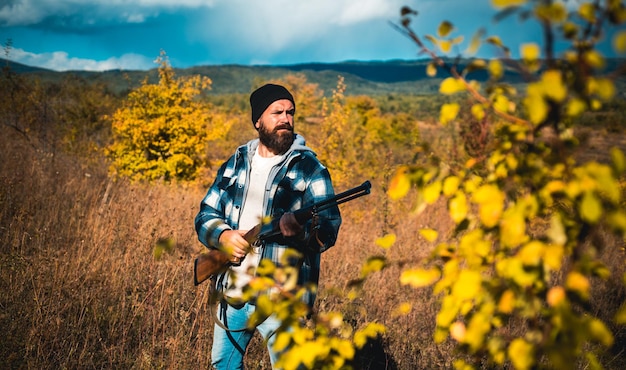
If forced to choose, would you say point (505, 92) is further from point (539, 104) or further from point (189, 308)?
point (189, 308)

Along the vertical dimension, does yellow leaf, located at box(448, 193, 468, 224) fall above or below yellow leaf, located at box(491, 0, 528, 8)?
below

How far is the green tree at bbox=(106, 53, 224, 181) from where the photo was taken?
7461 millimetres

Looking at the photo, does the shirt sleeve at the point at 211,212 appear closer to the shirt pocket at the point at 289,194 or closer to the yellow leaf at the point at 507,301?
the shirt pocket at the point at 289,194

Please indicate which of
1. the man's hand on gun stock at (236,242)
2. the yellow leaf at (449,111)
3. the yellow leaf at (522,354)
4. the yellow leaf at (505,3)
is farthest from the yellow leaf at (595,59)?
the man's hand on gun stock at (236,242)

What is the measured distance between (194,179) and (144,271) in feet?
16.4

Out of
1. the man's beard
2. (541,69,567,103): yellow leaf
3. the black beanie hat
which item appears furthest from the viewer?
the black beanie hat

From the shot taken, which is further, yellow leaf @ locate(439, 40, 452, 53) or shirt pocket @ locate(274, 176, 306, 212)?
shirt pocket @ locate(274, 176, 306, 212)

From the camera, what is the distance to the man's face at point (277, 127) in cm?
232

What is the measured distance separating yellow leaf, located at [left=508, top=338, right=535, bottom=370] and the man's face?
5.97 feet

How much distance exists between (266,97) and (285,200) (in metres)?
0.78

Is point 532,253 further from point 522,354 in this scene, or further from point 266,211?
point 266,211

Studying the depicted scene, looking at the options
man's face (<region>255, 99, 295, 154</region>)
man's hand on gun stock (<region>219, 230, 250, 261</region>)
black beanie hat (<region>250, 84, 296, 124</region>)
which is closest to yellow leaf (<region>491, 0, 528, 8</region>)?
man's hand on gun stock (<region>219, 230, 250, 261</region>)

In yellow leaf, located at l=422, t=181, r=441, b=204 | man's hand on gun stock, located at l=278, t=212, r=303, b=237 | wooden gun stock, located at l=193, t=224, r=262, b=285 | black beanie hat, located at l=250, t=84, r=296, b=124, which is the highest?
black beanie hat, located at l=250, t=84, r=296, b=124

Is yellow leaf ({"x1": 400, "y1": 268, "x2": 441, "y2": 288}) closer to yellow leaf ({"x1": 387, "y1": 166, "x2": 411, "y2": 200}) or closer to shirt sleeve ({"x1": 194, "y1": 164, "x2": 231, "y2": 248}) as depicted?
yellow leaf ({"x1": 387, "y1": 166, "x2": 411, "y2": 200})
